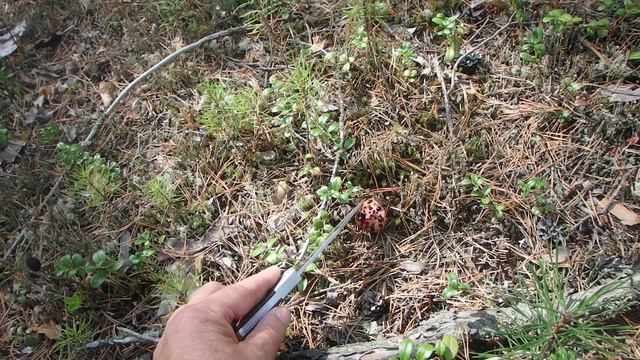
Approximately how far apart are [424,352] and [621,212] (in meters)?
1.09

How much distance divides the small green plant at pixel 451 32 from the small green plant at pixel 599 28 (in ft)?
2.02

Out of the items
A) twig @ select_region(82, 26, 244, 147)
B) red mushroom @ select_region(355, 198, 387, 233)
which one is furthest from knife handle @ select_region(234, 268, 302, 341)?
twig @ select_region(82, 26, 244, 147)

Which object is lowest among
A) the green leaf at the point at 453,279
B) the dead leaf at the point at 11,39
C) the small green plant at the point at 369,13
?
the green leaf at the point at 453,279

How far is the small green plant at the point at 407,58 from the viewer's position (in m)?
2.81

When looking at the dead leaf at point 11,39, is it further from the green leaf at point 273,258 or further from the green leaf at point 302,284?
the green leaf at point 302,284

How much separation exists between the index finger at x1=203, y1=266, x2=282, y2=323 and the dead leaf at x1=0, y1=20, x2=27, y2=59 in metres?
2.73

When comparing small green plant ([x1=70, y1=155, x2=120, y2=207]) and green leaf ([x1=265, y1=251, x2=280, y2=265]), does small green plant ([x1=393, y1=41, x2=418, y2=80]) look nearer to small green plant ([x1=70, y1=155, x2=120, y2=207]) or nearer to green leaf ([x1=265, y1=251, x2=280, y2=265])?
green leaf ([x1=265, y1=251, x2=280, y2=265])

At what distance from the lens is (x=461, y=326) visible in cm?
206

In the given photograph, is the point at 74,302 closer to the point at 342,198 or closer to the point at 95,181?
the point at 95,181

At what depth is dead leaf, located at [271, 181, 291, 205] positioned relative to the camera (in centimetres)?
268

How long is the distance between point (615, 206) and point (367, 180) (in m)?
1.10

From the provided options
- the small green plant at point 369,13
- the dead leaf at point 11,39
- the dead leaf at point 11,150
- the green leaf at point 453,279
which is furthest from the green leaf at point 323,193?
the dead leaf at point 11,39

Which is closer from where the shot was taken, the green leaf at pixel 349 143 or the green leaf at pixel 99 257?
the green leaf at pixel 99 257

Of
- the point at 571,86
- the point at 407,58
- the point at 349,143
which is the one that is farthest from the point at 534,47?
the point at 349,143
